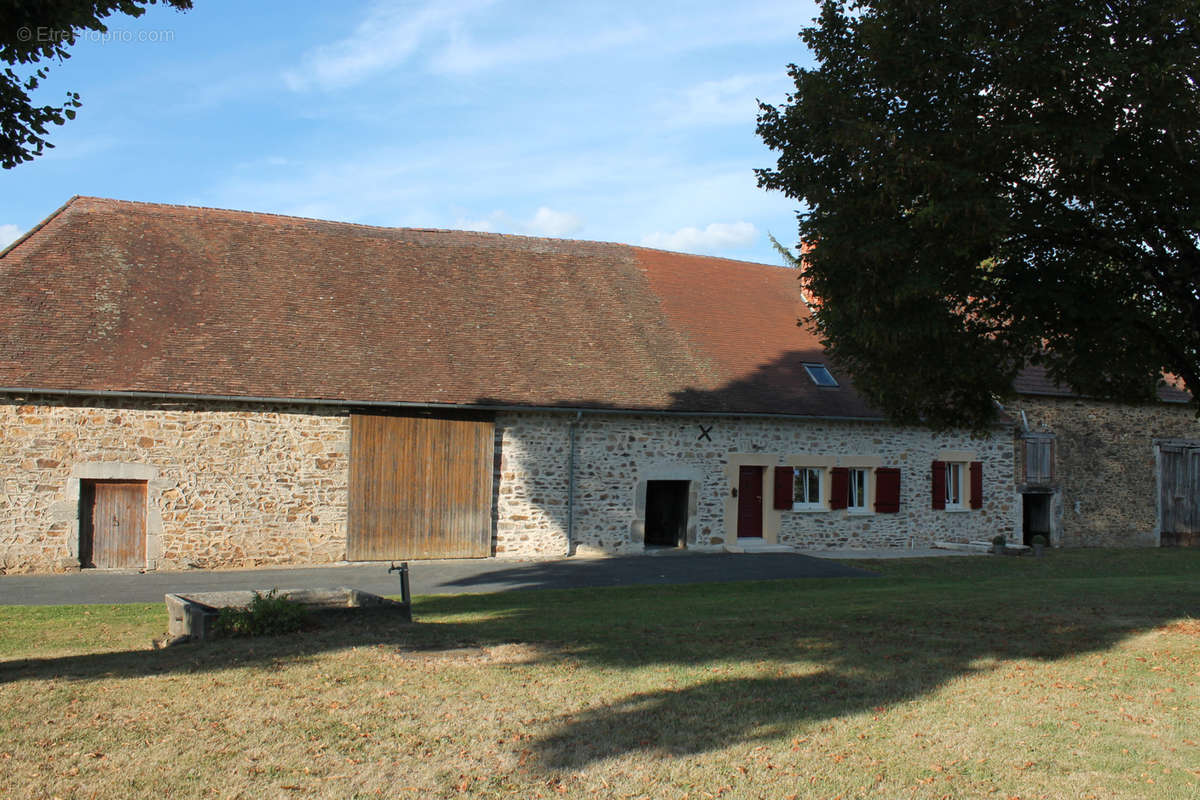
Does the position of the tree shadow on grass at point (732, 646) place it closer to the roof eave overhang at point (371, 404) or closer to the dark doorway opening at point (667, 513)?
the roof eave overhang at point (371, 404)

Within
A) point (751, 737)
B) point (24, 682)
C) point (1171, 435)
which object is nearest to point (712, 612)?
point (751, 737)

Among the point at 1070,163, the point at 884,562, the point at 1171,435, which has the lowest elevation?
the point at 884,562

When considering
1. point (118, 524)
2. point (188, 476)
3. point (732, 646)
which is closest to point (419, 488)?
point (188, 476)

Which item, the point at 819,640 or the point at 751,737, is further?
the point at 819,640

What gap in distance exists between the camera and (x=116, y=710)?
5.21 metres

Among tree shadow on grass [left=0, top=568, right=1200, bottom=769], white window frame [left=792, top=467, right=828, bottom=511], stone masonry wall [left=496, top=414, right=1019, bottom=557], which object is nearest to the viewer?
tree shadow on grass [left=0, top=568, right=1200, bottom=769]

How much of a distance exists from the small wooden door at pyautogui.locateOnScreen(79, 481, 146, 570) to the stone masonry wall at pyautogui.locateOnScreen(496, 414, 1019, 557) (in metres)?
5.67

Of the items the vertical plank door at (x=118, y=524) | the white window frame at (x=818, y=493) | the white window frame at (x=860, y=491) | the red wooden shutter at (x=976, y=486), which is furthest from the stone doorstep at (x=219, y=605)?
the red wooden shutter at (x=976, y=486)

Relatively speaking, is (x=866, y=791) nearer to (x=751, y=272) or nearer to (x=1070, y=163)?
(x=1070, y=163)

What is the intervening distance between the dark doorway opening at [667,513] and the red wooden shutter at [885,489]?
3.95 metres

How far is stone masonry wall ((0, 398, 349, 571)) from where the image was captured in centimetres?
1402

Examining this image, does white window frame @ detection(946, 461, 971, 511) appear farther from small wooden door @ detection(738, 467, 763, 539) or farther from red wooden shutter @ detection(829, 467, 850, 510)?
small wooden door @ detection(738, 467, 763, 539)

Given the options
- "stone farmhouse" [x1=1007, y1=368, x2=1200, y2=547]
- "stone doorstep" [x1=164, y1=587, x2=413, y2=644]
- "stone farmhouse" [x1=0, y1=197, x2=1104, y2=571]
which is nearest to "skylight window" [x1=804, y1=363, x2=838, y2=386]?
"stone farmhouse" [x1=0, y1=197, x2=1104, y2=571]

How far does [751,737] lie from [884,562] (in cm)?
1253
